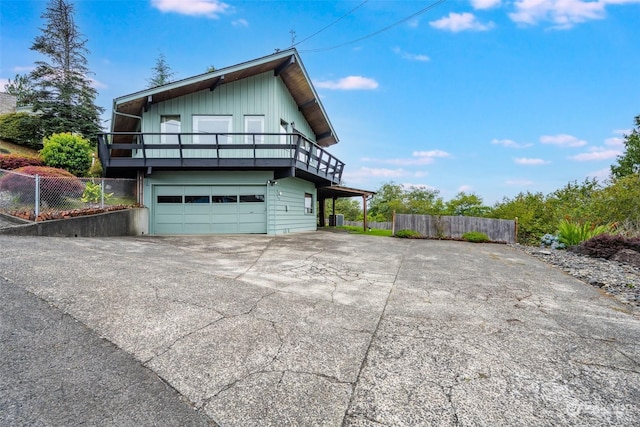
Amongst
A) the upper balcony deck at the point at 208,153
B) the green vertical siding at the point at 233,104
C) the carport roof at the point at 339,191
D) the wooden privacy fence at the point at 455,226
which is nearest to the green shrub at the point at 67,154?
the upper balcony deck at the point at 208,153

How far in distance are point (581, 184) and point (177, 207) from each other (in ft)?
93.0

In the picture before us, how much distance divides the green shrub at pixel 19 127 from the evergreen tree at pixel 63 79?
674mm

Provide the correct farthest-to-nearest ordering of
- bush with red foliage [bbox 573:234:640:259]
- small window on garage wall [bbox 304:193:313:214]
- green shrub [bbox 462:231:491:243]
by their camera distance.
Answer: small window on garage wall [bbox 304:193:313:214] → green shrub [bbox 462:231:491:243] → bush with red foliage [bbox 573:234:640:259]

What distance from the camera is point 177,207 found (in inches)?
512

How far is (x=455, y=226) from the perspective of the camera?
1584cm

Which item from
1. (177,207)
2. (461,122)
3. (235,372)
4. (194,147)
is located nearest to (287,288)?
(235,372)

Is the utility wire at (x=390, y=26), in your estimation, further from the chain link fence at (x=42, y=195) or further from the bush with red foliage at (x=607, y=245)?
the chain link fence at (x=42, y=195)

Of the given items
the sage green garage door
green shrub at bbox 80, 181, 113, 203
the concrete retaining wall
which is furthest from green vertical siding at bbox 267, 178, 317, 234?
green shrub at bbox 80, 181, 113, 203

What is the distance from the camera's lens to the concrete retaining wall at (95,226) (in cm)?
793

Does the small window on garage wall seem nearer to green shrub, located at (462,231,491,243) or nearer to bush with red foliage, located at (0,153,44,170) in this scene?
green shrub, located at (462,231,491,243)

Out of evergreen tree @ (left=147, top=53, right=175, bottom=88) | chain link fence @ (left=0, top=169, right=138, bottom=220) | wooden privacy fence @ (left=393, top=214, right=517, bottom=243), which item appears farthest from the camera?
evergreen tree @ (left=147, top=53, right=175, bottom=88)

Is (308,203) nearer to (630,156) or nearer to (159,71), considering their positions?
(159,71)

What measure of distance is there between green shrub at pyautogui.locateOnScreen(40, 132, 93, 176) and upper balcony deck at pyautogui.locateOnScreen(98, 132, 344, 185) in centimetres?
261

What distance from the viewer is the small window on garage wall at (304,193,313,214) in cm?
1704
